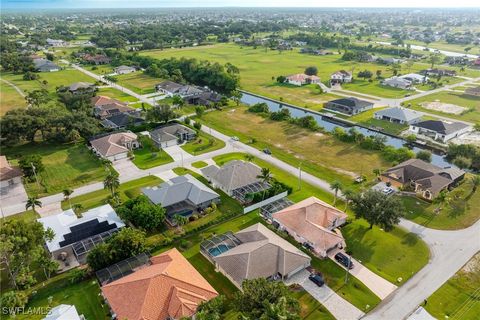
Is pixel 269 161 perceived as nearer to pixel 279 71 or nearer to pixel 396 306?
pixel 396 306

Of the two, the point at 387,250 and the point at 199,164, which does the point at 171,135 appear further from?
the point at 387,250

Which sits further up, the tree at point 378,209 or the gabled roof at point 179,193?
the tree at point 378,209

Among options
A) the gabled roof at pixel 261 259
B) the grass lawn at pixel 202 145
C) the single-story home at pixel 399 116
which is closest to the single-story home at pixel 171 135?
the grass lawn at pixel 202 145

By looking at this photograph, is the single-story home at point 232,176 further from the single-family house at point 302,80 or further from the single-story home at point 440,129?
the single-family house at point 302,80

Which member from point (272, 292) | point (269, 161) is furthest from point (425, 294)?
point (269, 161)

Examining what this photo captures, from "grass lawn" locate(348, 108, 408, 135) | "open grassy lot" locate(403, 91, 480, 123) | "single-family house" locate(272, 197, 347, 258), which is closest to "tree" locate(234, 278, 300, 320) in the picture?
"single-family house" locate(272, 197, 347, 258)

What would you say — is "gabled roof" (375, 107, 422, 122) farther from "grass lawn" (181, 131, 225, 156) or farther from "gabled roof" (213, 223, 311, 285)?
"gabled roof" (213, 223, 311, 285)

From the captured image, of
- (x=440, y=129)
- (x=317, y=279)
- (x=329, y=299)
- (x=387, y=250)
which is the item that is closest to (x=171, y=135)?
(x=317, y=279)
